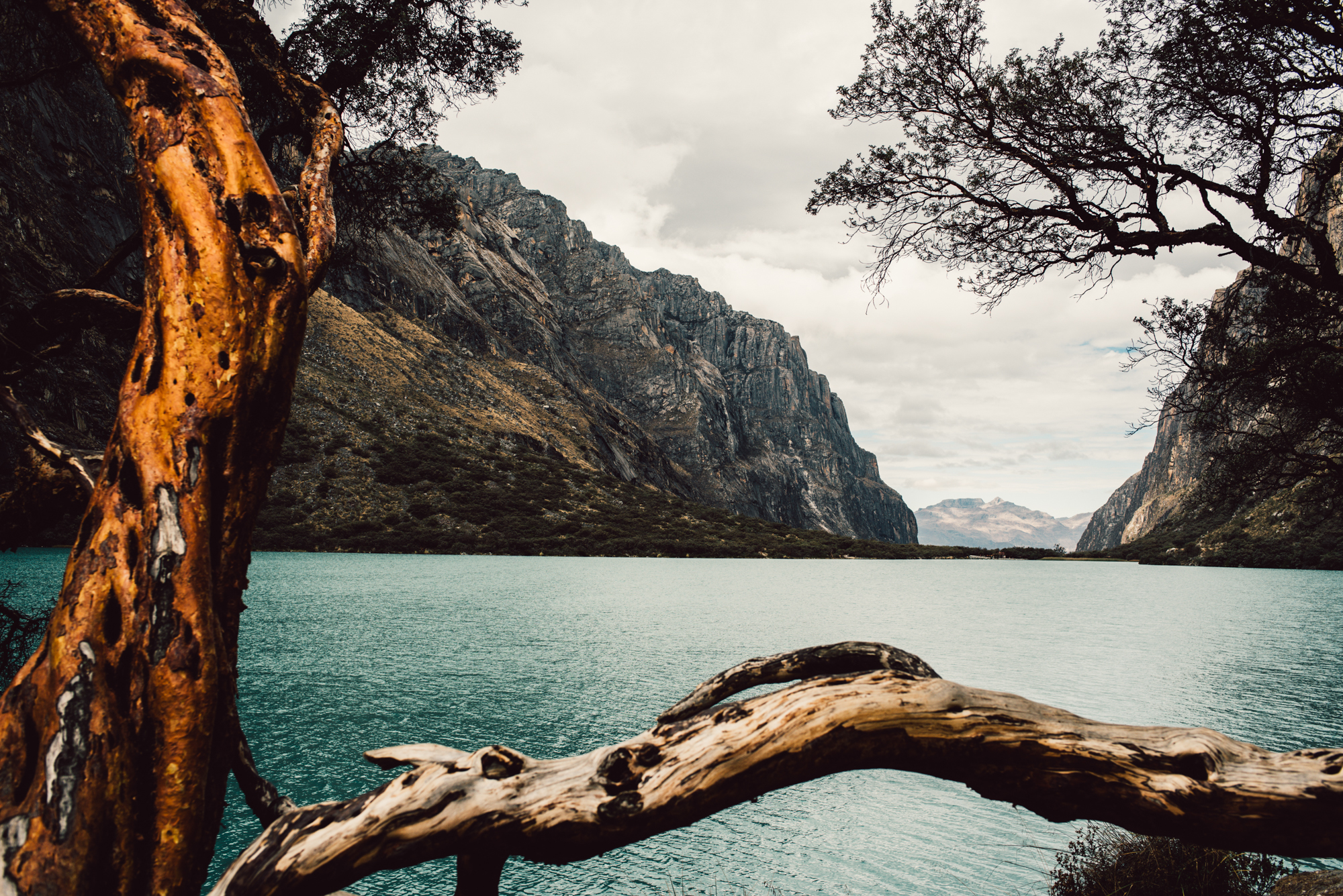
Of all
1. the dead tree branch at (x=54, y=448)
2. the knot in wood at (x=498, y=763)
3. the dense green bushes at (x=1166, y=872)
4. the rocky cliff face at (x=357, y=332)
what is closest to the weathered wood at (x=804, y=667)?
the knot in wood at (x=498, y=763)

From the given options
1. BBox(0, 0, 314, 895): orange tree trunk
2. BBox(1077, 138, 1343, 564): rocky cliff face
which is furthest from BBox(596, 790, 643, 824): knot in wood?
BBox(1077, 138, 1343, 564): rocky cliff face

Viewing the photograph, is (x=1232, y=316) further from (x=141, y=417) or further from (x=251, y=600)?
(x=251, y=600)

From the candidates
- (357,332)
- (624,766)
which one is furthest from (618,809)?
(357,332)

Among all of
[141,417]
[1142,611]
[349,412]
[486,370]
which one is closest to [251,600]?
[141,417]

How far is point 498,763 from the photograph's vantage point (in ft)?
9.94

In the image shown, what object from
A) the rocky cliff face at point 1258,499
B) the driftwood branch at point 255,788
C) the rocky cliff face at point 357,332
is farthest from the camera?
the rocky cliff face at point 357,332

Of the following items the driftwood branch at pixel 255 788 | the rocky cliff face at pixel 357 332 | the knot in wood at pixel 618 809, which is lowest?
the driftwood branch at pixel 255 788

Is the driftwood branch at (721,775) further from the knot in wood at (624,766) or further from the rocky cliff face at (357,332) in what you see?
the rocky cliff face at (357,332)

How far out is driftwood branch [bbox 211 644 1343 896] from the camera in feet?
8.92

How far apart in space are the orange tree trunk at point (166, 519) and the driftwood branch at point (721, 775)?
1.69 ft

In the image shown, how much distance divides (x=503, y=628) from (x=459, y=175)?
612 feet

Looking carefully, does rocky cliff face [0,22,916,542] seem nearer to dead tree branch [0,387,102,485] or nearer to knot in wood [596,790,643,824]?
dead tree branch [0,387,102,485]

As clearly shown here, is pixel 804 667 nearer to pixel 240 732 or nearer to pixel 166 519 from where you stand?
pixel 240 732

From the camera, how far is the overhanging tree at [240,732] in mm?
2615
